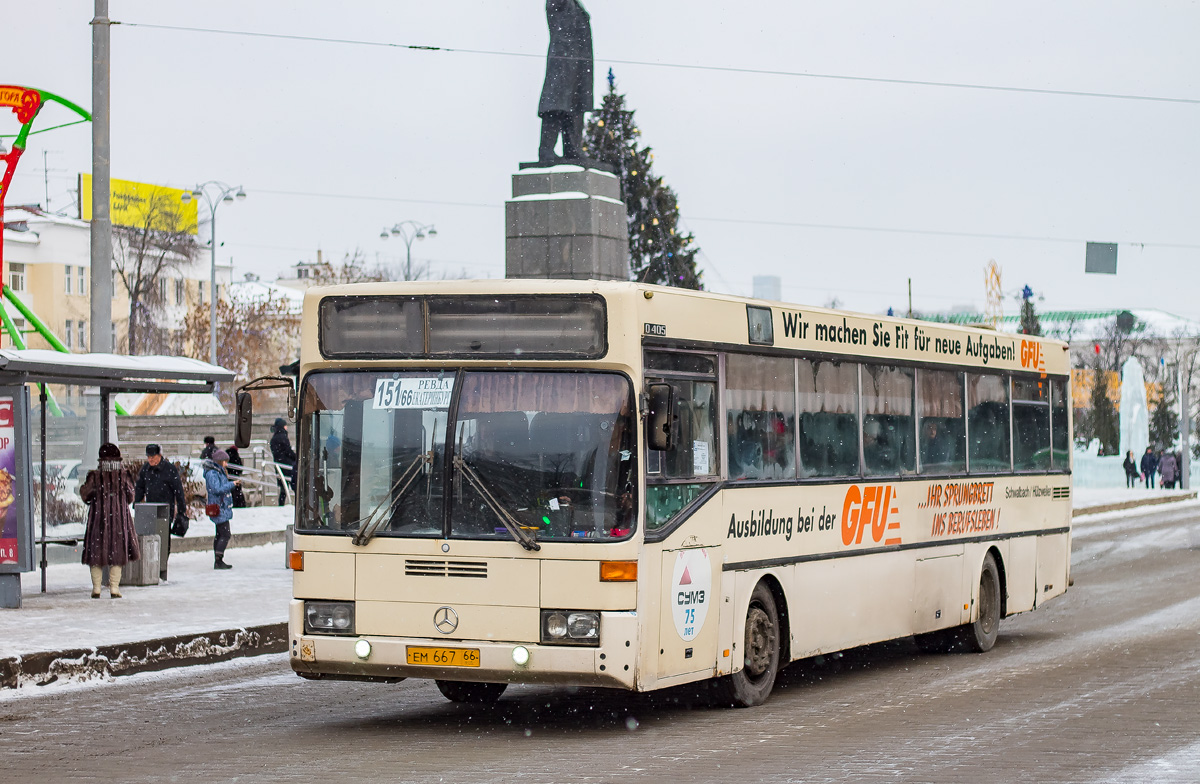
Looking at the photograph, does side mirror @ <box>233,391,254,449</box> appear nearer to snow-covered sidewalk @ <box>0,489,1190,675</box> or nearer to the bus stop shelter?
snow-covered sidewalk @ <box>0,489,1190,675</box>

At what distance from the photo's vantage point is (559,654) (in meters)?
9.30

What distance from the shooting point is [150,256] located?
8381 centimetres

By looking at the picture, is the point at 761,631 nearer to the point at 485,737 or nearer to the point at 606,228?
the point at 485,737

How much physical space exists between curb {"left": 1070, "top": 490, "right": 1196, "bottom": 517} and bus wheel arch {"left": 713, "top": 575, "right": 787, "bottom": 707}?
31.8m

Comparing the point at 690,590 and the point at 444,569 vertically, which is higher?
the point at 444,569

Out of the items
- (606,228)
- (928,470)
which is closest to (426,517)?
(928,470)

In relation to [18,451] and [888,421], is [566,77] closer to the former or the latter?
[18,451]

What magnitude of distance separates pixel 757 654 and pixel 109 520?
27.9 feet

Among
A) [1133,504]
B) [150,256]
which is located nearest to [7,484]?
[1133,504]

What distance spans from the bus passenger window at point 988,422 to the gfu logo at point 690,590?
15.9ft

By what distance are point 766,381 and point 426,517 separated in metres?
2.73

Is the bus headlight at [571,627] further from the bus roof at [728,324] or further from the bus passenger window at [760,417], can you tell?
the bus passenger window at [760,417]

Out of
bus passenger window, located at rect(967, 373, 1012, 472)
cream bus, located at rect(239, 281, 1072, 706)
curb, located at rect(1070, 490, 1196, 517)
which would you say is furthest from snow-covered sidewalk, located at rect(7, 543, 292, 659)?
curb, located at rect(1070, 490, 1196, 517)

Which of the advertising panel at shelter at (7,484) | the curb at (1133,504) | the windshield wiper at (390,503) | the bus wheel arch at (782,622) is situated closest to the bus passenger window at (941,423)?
the bus wheel arch at (782,622)
